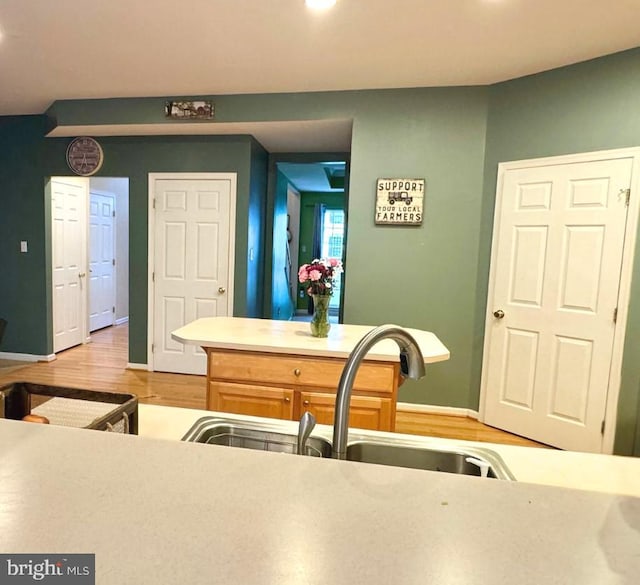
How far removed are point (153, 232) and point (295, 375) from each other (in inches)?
105

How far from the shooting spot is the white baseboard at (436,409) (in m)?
3.27

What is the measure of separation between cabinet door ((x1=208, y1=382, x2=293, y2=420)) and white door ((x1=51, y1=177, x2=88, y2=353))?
3.30 metres

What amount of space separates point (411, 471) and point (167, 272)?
12.2 feet

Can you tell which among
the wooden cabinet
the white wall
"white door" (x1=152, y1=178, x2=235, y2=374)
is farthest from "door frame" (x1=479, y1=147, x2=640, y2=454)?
the white wall

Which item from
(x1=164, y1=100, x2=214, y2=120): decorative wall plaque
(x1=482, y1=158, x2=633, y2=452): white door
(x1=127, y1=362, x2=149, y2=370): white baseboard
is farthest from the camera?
(x1=127, y1=362, x2=149, y2=370): white baseboard

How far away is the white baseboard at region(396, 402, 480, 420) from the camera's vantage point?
3270 millimetres

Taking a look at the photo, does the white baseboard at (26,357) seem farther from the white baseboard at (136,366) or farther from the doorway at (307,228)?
the doorway at (307,228)

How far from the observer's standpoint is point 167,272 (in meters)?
3.99

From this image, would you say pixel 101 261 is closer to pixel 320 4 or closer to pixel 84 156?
pixel 84 156

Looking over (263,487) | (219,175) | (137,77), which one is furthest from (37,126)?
(263,487)

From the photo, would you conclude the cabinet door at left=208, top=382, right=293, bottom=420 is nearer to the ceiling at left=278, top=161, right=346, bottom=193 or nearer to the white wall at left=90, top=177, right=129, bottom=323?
the ceiling at left=278, top=161, right=346, bottom=193

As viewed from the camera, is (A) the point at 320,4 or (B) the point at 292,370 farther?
(A) the point at 320,4
